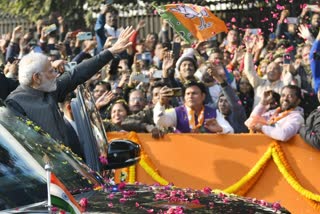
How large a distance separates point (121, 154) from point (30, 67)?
113 cm

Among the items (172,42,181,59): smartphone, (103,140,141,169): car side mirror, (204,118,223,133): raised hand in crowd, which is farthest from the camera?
(172,42,181,59): smartphone

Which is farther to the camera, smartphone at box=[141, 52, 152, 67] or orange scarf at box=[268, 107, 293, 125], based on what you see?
smartphone at box=[141, 52, 152, 67]

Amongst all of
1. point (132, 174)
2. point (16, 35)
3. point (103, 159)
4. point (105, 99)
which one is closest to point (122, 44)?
point (103, 159)

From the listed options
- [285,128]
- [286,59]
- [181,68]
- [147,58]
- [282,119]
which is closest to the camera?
[285,128]

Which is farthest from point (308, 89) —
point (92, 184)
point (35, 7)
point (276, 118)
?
point (35, 7)

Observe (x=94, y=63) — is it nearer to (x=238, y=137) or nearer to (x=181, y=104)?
(x=238, y=137)

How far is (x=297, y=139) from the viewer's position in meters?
10.3

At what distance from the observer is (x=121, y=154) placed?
21.5 feet

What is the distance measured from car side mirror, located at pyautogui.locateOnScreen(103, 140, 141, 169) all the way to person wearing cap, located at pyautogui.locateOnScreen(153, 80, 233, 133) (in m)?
4.08

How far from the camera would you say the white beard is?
7230 mm

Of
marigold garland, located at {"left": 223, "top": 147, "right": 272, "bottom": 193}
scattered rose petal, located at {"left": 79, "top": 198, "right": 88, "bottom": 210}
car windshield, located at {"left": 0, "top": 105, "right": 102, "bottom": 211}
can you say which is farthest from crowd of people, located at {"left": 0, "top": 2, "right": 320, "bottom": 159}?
scattered rose petal, located at {"left": 79, "top": 198, "right": 88, "bottom": 210}

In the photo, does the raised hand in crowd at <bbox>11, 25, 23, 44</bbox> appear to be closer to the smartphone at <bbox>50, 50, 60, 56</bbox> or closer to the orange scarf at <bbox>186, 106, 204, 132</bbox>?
the smartphone at <bbox>50, 50, 60, 56</bbox>

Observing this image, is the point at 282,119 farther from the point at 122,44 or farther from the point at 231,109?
the point at 122,44

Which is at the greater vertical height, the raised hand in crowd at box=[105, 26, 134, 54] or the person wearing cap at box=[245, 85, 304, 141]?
the raised hand in crowd at box=[105, 26, 134, 54]
